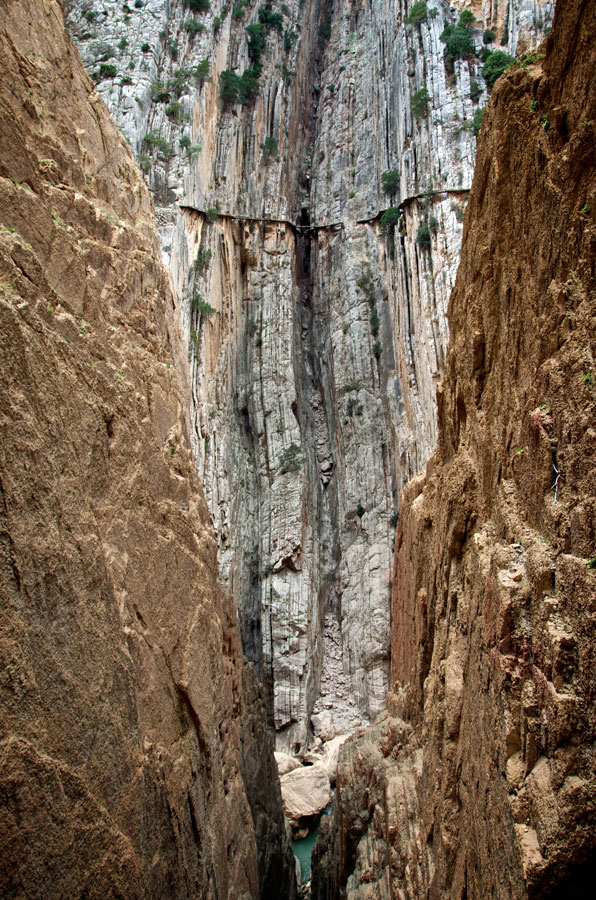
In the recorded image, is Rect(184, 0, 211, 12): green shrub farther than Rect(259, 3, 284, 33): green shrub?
No

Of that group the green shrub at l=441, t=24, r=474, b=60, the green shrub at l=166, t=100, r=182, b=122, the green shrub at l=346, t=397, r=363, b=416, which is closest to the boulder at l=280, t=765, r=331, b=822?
the green shrub at l=346, t=397, r=363, b=416

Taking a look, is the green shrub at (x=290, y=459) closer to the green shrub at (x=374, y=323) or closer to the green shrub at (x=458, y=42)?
the green shrub at (x=374, y=323)

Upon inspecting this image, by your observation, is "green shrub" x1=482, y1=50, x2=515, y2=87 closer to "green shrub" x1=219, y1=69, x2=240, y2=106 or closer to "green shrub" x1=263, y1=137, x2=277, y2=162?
"green shrub" x1=263, y1=137, x2=277, y2=162

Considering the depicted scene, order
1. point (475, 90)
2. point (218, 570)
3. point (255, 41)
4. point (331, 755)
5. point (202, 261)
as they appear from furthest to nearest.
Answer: point (255, 41) → point (475, 90) → point (202, 261) → point (331, 755) → point (218, 570)

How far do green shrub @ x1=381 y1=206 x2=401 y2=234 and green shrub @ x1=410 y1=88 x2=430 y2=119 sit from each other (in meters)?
4.14

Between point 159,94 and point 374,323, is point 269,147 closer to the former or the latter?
point 159,94

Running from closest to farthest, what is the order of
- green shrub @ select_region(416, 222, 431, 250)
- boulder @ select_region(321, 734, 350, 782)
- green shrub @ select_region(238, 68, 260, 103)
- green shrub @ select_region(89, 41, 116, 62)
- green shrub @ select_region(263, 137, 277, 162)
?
boulder @ select_region(321, 734, 350, 782) < green shrub @ select_region(416, 222, 431, 250) < green shrub @ select_region(89, 41, 116, 62) < green shrub @ select_region(238, 68, 260, 103) < green shrub @ select_region(263, 137, 277, 162)

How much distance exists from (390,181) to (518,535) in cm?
→ 2947

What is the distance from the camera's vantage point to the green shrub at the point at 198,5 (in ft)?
101

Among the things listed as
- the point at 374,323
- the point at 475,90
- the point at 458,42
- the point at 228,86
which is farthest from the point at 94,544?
the point at 228,86

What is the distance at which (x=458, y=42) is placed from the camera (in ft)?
95.0

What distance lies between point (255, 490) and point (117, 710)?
23.1 metres

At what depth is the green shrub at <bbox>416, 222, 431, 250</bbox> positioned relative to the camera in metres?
27.4

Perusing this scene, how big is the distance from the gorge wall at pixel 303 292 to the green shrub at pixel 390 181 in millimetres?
209
